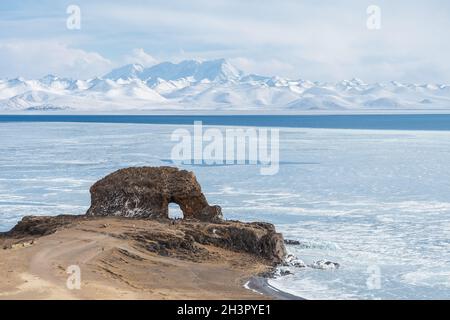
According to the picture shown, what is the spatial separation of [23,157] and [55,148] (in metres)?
9.19

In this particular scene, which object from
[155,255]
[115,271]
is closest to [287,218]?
[155,255]

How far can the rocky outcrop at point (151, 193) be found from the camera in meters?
21.5

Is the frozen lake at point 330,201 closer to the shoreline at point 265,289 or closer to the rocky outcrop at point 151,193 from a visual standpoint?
the shoreline at point 265,289

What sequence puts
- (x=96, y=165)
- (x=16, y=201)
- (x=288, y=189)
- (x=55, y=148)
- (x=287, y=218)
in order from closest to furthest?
1. (x=287, y=218)
2. (x=16, y=201)
3. (x=288, y=189)
4. (x=96, y=165)
5. (x=55, y=148)

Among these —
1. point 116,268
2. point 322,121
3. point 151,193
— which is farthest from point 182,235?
point 322,121

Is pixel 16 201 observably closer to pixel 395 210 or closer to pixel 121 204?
pixel 121 204

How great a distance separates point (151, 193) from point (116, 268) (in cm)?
515

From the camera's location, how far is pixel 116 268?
54.4ft

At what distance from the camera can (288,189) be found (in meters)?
33.3

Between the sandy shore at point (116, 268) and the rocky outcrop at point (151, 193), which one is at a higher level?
the rocky outcrop at point (151, 193)

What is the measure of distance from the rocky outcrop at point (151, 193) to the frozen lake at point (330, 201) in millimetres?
3130

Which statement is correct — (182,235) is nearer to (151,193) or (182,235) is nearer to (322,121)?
(151,193)

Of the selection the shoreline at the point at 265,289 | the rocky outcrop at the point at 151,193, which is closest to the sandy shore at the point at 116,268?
the shoreline at the point at 265,289

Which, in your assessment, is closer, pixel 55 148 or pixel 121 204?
pixel 121 204
